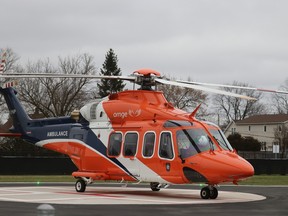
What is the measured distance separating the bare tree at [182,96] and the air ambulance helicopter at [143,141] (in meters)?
61.8

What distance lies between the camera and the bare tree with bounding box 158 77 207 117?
87.2 m

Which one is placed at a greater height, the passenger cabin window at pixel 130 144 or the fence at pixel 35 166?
the passenger cabin window at pixel 130 144

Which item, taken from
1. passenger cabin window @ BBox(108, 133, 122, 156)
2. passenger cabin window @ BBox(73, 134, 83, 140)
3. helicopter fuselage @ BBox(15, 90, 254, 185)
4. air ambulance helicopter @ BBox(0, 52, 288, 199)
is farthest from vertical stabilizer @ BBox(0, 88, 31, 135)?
passenger cabin window @ BBox(108, 133, 122, 156)

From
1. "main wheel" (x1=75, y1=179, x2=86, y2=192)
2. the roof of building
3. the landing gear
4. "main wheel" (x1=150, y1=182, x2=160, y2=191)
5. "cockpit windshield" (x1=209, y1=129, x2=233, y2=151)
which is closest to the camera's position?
"cockpit windshield" (x1=209, y1=129, x2=233, y2=151)

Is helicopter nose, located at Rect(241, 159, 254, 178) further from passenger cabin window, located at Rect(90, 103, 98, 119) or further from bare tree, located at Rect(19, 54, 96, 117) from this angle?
bare tree, located at Rect(19, 54, 96, 117)

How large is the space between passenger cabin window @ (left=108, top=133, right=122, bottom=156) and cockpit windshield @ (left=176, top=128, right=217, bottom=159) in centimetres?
288

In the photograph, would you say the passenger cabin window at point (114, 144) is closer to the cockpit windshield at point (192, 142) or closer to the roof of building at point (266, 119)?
the cockpit windshield at point (192, 142)

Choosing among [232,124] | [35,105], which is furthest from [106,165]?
[232,124]

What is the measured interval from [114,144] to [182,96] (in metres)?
66.3

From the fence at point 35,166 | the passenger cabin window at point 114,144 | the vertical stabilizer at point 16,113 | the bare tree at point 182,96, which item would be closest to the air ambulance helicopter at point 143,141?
the passenger cabin window at point 114,144

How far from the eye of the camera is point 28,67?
85.1 metres

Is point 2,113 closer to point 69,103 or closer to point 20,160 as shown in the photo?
point 69,103

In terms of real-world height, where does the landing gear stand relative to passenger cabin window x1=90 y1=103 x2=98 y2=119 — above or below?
below

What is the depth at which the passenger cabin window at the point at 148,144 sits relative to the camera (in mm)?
20875
